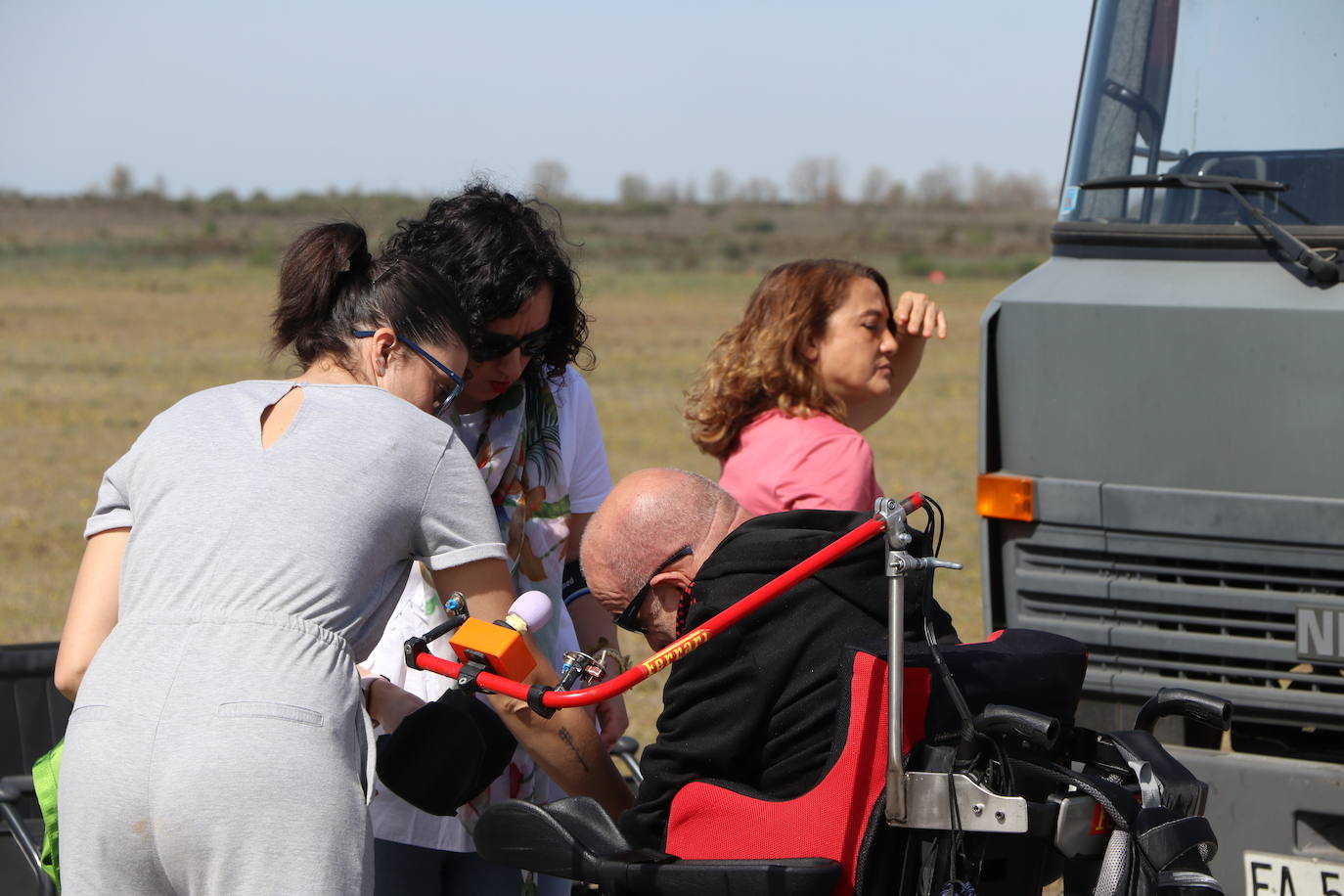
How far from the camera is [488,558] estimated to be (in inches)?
93.2

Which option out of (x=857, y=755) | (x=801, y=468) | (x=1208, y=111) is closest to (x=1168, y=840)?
(x=857, y=755)

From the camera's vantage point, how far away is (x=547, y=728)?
2.55 m

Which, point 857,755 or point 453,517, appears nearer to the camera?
point 857,755

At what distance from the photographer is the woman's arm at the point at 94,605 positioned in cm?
239

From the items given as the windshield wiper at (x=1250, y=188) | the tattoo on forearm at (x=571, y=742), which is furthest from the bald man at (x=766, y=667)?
the windshield wiper at (x=1250, y=188)

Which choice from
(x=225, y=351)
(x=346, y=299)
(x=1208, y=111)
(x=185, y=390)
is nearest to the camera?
(x=346, y=299)

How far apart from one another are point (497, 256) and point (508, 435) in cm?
38

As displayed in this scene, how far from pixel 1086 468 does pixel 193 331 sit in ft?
88.6

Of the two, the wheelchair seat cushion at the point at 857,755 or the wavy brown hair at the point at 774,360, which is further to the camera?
the wavy brown hair at the point at 774,360

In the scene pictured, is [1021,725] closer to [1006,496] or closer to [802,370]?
[802,370]

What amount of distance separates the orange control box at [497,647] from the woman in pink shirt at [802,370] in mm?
1603

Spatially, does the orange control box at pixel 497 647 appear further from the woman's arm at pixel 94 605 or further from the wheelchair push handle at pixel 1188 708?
the wheelchair push handle at pixel 1188 708

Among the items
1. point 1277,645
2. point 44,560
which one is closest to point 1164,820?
point 1277,645

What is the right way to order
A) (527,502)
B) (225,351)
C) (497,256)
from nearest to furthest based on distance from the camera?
(497,256) < (527,502) < (225,351)
